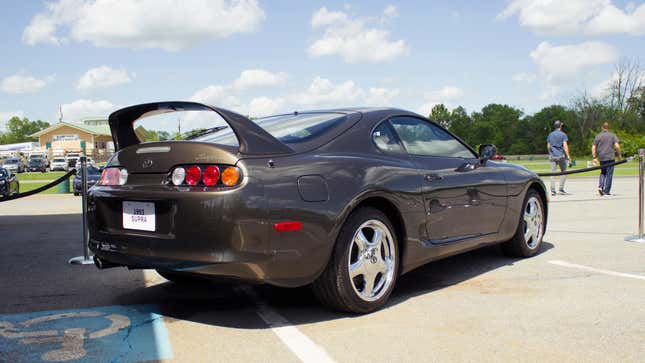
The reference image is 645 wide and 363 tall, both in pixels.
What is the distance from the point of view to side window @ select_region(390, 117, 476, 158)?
181 inches

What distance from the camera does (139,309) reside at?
408 cm

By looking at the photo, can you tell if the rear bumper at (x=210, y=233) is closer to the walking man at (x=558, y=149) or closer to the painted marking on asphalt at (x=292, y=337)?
the painted marking on asphalt at (x=292, y=337)

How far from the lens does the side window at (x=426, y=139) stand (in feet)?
15.1

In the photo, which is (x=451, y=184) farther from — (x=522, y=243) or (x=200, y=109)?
(x=200, y=109)

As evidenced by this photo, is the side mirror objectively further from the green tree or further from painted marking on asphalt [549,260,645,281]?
the green tree

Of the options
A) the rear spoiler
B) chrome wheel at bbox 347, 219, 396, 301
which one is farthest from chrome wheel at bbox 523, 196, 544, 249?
the rear spoiler

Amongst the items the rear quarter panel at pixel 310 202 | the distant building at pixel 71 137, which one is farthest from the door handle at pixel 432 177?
the distant building at pixel 71 137

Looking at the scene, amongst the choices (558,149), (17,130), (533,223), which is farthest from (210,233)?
(17,130)

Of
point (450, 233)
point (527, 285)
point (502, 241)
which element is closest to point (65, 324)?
point (450, 233)

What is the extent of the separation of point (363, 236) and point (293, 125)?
3.17 ft

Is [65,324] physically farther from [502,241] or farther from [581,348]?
[502,241]

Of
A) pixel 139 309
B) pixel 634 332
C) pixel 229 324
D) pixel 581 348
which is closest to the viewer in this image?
pixel 581 348

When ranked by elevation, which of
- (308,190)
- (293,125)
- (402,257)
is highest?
(293,125)

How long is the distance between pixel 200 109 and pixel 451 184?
2045mm
